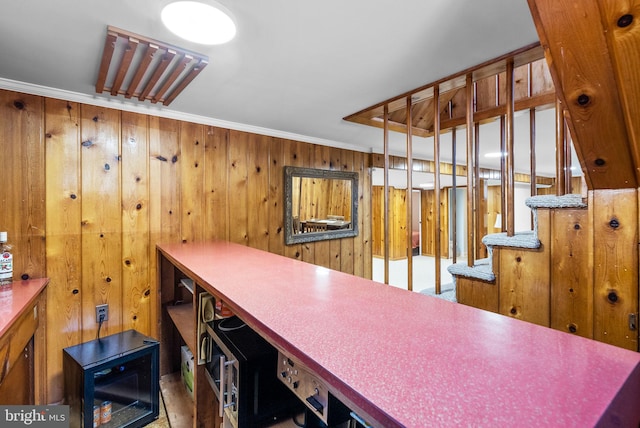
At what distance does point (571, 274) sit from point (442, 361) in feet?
3.24

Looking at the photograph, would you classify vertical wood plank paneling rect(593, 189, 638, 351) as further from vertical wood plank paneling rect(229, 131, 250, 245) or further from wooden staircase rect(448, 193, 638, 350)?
vertical wood plank paneling rect(229, 131, 250, 245)

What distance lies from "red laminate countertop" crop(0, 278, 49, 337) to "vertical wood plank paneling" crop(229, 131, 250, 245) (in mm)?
1229

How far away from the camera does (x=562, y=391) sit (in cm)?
47

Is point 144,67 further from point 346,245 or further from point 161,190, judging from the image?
point 346,245

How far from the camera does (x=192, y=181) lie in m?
2.35

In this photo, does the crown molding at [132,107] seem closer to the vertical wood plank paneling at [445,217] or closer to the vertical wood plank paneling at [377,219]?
the vertical wood plank paneling at [377,219]

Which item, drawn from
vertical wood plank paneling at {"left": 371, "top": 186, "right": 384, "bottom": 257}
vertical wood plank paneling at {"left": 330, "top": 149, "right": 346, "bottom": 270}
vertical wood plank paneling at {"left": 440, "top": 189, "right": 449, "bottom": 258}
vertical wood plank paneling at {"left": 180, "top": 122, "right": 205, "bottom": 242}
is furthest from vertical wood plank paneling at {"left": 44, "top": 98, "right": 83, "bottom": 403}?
vertical wood plank paneling at {"left": 440, "top": 189, "right": 449, "bottom": 258}

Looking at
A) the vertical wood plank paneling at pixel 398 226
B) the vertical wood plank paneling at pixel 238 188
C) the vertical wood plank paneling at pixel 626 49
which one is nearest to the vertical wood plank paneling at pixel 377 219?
the vertical wood plank paneling at pixel 398 226

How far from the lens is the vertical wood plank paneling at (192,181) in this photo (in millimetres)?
2314

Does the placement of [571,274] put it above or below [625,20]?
below

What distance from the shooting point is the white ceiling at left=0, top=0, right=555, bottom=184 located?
3.58 ft

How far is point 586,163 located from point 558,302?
1.86ft

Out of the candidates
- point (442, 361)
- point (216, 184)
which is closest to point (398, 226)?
point (216, 184)

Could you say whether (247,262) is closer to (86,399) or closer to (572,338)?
(86,399)
